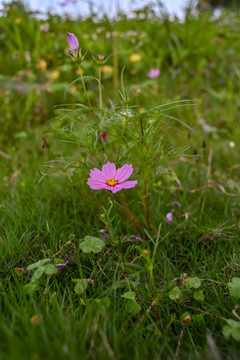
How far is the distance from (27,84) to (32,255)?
2.33 m

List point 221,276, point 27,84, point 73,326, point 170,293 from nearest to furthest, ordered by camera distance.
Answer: point 73,326 < point 170,293 < point 221,276 < point 27,84

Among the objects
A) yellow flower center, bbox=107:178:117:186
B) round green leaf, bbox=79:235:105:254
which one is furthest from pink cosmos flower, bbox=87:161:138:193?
round green leaf, bbox=79:235:105:254

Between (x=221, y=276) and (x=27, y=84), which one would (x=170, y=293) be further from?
(x=27, y=84)

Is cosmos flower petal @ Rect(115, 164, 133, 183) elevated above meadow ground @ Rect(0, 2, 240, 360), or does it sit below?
above

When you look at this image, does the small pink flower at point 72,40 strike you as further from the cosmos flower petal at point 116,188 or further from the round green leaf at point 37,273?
the round green leaf at point 37,273

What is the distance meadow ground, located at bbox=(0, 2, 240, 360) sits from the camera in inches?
31.5

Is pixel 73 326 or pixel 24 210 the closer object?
pixel 73 326

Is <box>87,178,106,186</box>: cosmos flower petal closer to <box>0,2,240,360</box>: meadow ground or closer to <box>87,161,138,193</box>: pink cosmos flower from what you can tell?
<box>87,161,138,193</box>: pink cosmos flower

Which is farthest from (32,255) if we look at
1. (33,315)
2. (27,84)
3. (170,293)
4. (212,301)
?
(27,84)

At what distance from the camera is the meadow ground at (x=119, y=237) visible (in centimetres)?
80

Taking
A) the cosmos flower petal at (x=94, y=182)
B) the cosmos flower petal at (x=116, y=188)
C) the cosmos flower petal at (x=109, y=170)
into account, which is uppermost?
the cosmos flower petal at (x=109, y=170)

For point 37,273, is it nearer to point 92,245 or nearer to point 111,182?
point 92,245

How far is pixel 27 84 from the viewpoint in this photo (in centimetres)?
301

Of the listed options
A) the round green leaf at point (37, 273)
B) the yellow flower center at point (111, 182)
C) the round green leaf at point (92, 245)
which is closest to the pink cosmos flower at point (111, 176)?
the yellow flower center at point (111, 182)
